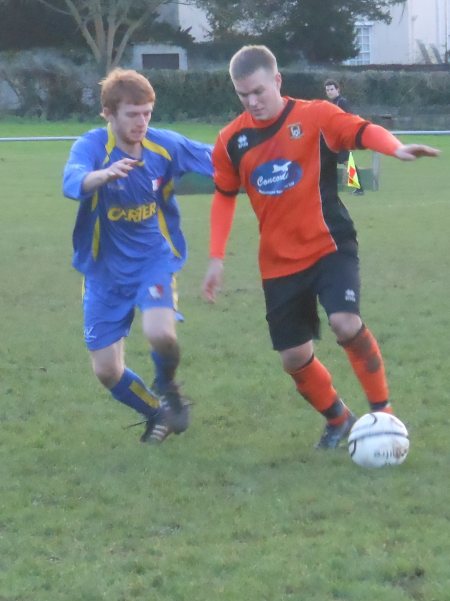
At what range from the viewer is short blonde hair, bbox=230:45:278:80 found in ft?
17.7

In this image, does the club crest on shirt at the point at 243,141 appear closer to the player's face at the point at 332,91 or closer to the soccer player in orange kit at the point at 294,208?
the soccer player in orange kit at the point at 294,208

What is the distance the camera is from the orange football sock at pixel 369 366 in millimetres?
5660

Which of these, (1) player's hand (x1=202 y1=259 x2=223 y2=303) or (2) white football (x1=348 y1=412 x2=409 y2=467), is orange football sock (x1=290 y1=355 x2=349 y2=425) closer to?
(2) white football (x1=348 y1=412 x2=409 y2=467)

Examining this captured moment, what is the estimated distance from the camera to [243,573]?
13.8 feet

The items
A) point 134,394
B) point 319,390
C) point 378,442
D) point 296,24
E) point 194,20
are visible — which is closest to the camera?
point 378,442

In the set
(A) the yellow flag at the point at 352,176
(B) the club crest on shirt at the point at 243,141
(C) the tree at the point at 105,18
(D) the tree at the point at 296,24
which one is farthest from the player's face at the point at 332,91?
(D) the tree at the point at 296,24

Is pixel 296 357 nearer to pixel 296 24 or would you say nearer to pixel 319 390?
pixel 319 390

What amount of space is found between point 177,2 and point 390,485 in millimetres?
48356

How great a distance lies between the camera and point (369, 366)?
570cm

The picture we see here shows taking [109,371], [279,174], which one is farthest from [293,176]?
[109,371]

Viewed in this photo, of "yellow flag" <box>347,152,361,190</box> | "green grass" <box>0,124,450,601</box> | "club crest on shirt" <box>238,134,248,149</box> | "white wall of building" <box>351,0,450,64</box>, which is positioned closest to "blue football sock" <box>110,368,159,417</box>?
"green grass" <box>0,124,450,601</box>

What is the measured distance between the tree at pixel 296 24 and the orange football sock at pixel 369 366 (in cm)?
Result: 4644

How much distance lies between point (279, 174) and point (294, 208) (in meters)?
0.18

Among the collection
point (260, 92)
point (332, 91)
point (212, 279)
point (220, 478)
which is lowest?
point (220, 478)
